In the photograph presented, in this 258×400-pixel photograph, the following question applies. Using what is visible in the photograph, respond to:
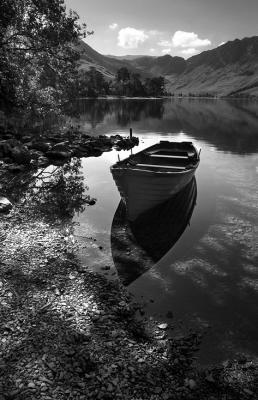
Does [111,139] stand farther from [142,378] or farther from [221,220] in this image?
[142,378]

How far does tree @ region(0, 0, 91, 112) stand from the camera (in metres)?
38.9

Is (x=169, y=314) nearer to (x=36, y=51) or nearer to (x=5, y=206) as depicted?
(x=5, y=206)

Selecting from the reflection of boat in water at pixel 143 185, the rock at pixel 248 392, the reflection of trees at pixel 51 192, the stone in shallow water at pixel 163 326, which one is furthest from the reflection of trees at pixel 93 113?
the rock at pixel 248 392

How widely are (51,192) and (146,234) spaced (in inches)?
406

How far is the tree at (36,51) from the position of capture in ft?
128

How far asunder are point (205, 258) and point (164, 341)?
6609 millimetres

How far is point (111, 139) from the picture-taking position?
52062mm

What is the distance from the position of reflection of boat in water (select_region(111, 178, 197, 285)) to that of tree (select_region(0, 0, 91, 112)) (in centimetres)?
2816

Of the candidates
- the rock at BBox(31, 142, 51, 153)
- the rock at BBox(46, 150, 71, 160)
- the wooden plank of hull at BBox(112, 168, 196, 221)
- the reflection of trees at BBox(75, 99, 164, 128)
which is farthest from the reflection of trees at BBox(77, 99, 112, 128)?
the wooden plank of hull at BBox(112, 168, 196, 221)

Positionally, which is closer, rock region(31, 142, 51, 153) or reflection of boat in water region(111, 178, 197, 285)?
reflection of boat in water region(111, 178, 197, 285)

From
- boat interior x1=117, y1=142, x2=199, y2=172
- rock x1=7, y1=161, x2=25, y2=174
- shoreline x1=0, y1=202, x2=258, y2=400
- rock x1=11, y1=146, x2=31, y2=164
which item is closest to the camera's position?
shoreline x1=0, y1=202, x2=258, y2=400

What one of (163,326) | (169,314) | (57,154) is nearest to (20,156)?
(57,154)

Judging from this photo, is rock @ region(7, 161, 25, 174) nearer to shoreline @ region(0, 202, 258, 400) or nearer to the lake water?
the lake water

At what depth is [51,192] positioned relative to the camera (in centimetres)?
2572
